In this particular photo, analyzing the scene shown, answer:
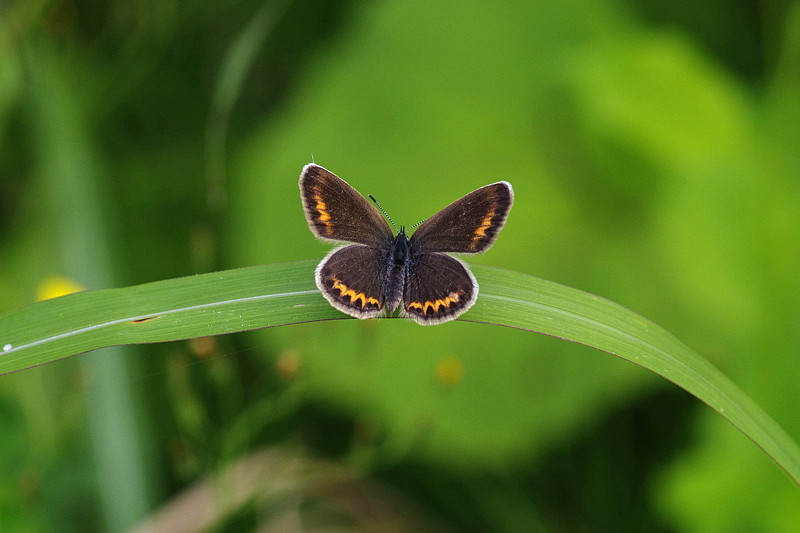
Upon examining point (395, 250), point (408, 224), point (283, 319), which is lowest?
point (283, 319)

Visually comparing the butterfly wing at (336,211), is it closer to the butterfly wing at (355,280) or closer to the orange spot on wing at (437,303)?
the butterfly wing at (355,280)

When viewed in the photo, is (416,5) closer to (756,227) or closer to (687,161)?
(687,161)

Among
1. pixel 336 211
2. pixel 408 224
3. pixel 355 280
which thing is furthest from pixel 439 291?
pixel 408 224

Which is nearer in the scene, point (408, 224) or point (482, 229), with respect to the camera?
point (482, 229)

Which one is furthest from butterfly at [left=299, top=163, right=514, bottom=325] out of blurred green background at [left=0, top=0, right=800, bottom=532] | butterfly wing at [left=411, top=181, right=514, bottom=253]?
blurred green background at [left=0, top=0, right=800, bottom=532]

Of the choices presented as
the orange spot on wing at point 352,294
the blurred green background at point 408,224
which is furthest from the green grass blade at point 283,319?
the blurred green background at point 408,224

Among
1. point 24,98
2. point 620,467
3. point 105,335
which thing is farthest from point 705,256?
point 24,98

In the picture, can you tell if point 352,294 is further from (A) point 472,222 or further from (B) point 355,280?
(A) point 472,222
